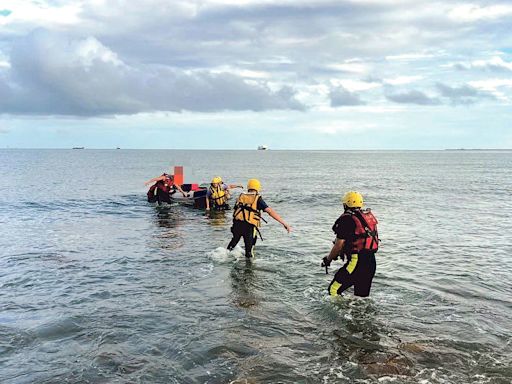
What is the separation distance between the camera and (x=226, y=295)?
10.6 meters

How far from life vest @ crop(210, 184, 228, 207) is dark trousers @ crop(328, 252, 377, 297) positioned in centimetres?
1581

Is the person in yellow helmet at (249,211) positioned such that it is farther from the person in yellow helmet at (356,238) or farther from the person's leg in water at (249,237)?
the person in yellow helmet at (356,238)

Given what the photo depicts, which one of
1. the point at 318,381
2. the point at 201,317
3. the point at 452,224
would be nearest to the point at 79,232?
the point at 201,317

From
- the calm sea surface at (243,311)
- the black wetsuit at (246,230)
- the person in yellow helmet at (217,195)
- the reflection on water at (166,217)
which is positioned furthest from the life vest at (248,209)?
the person in yellow helmet at (217,195)

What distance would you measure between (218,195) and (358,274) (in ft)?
53.8

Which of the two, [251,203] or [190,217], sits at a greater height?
[251,203]

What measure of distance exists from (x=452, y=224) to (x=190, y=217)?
13036 millimetres

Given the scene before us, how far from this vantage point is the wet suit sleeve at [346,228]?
8.59m

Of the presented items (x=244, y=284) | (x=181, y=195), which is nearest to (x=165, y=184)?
(x=181, y=195)

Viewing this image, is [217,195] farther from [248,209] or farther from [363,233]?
[363,233]

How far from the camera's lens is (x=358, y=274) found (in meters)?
9.06

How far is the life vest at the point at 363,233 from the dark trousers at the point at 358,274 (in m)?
0.17

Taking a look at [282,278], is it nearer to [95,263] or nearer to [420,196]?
[95,263]

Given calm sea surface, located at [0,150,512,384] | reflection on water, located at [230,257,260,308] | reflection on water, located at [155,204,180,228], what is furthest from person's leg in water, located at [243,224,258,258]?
reflection on water, located at [155,204,180,228]
